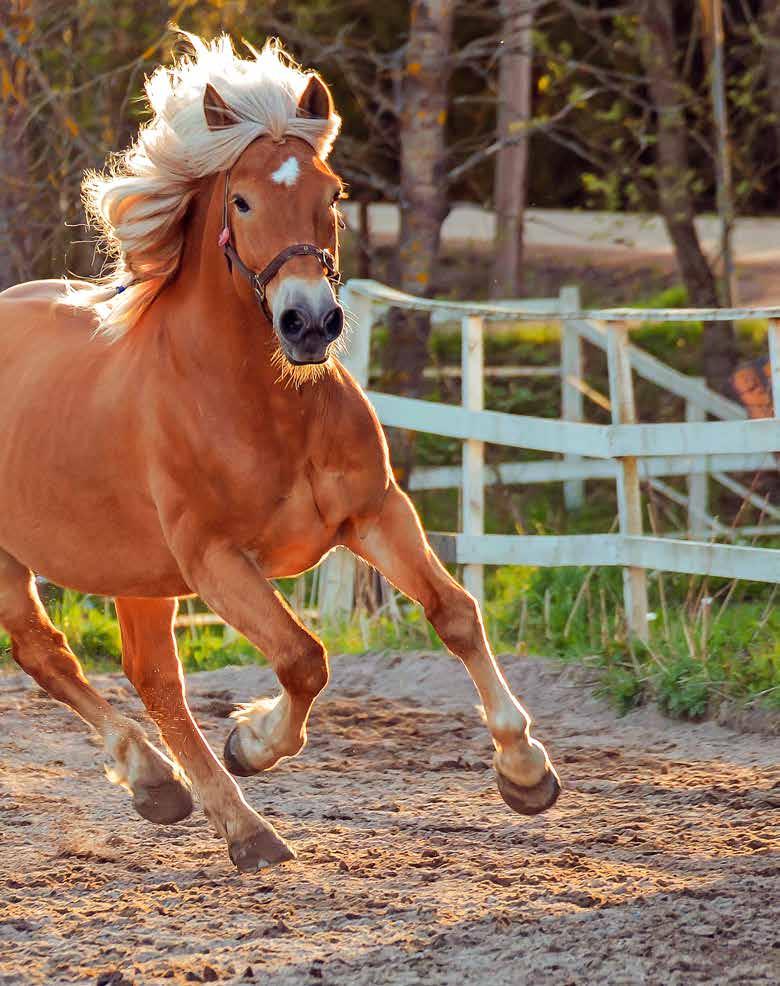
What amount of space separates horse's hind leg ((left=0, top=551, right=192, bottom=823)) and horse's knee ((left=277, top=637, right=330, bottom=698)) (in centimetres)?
80

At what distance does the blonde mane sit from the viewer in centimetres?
427

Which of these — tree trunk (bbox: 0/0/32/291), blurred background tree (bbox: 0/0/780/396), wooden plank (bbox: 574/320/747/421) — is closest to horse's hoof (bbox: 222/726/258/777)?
blurred background tree (bbox: 0/0/780/396)

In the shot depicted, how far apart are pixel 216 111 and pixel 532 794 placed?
2067 millimetres

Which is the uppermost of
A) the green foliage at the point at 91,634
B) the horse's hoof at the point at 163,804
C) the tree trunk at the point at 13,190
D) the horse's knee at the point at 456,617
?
the tree trunk at the point at 13,190

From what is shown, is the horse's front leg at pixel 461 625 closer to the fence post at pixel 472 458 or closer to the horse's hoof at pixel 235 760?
the horse's hoof at pixel 235 760

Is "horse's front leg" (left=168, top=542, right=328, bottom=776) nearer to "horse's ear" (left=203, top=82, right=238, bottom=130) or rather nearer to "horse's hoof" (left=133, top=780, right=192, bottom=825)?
"horse's hoof" (left=133, top=780, right=192, bottom=825)

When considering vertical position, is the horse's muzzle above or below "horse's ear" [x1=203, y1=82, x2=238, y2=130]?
below

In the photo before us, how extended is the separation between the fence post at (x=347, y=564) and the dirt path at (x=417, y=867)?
57.4 inches

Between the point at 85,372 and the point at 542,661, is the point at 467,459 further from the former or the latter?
the point at 85,372

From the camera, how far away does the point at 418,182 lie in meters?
9.24

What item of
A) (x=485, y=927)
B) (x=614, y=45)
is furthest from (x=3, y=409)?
(x=614, y=45)

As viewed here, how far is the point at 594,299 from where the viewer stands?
57.7 ft

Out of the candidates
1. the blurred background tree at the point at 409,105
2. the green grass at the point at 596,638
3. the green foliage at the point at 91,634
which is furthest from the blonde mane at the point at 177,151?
the green foliage at the point at 91,634

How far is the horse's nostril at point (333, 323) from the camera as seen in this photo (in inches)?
150
